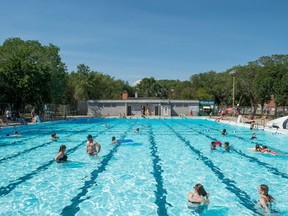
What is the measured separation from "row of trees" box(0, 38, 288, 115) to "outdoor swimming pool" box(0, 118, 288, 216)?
18481 millimetres

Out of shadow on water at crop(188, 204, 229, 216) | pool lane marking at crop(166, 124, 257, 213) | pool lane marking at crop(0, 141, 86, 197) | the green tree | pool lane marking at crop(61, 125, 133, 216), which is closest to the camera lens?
shadow on water at crop(188, 204, 229, 216)

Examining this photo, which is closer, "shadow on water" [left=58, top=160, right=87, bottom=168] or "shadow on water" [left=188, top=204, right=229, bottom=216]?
"shadow on water" [left=188, top=204, right=229, bottom=216]

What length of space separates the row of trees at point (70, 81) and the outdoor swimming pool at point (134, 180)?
60.6 ft

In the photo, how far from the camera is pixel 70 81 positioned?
5672cm

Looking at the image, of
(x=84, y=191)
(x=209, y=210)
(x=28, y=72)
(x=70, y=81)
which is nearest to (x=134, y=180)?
(x=84, y=191)

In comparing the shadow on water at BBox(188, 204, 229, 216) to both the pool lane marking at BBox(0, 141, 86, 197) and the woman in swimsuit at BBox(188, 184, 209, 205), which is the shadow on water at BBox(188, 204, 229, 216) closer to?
the woman in swimsuit at BBox(188, 184, 209, 205)

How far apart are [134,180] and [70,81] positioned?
165ft

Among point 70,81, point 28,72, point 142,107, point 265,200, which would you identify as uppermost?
point 70,81

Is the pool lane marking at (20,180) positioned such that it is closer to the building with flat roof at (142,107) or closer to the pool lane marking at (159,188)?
the pool lane marking at (159,188)

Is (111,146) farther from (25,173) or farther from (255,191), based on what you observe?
(255,191)

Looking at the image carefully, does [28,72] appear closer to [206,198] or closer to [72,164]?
[72,164]

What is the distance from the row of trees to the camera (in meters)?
31.8

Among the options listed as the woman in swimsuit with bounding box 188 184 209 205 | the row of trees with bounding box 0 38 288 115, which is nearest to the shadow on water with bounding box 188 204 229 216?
the woman in swimsuit with bounding box 188 184 209 205

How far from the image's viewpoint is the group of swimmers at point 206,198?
686 centimetres
